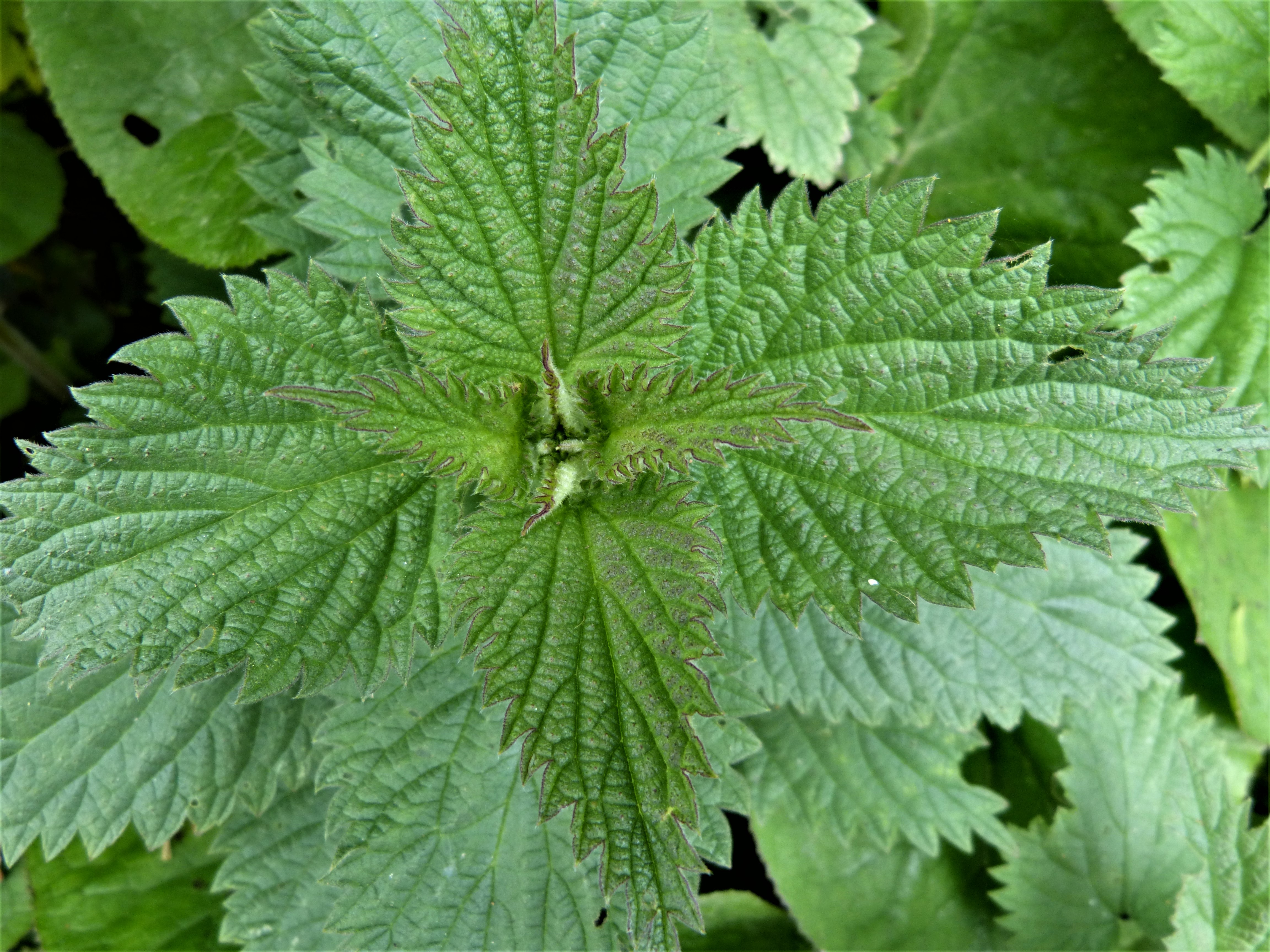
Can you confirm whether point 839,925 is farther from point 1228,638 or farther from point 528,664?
point 528,664

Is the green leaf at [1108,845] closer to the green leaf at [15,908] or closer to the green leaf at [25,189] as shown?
the green leaf at [15,908]

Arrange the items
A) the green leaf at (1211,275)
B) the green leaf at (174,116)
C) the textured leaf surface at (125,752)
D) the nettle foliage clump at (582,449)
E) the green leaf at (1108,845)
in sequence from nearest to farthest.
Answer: the nettle foliage clump at (582,449), the textured leaf surface at (125,752), the green leaf at (1211,275), the green leaf at (174,116), the green leaf at (1108,845)

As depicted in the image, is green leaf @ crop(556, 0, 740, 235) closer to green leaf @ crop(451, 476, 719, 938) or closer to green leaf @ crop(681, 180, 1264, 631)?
green leaf @ crop(681, 180, 1264, 631)

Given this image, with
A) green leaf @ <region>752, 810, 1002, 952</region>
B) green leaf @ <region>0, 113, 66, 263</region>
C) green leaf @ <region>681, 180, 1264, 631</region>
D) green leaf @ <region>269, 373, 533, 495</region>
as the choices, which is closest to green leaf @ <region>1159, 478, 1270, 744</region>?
green leaf @ <region>752, 810, 1002, 952</region>

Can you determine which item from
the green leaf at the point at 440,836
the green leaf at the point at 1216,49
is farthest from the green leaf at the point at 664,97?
the green leaf at the point at 1216,49

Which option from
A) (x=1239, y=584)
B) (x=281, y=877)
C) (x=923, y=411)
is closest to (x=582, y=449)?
(x=923, y=411)

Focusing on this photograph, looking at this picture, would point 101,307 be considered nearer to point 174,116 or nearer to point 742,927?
point 174,116
